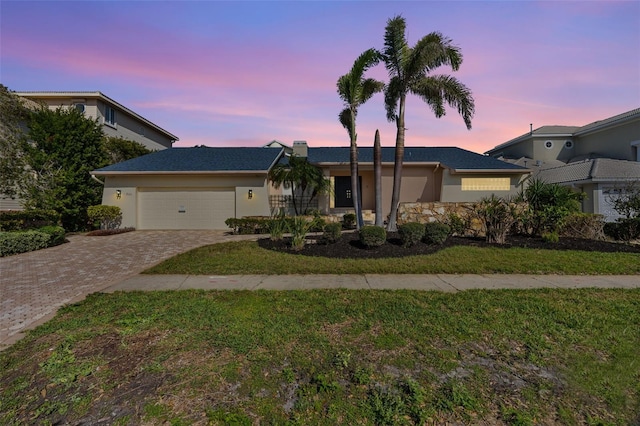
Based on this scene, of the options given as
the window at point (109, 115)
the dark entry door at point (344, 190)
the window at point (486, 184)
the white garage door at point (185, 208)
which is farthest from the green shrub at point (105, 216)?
the window at point (486, 184)

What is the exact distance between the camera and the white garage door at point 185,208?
15828 millimetres

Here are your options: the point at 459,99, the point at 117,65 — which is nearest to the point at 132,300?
the point at 117,65

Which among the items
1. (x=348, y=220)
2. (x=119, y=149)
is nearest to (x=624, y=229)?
(x=348, y=220)

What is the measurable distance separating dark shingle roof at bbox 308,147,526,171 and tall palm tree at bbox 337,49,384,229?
18.7 ft

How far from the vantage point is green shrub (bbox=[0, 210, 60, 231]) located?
12695mm

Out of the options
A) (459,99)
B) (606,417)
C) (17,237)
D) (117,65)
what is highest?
(117,65)

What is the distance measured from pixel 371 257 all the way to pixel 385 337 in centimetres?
466

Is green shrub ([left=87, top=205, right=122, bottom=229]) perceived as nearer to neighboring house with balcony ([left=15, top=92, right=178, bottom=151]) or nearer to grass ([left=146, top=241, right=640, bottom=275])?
neighboring house with balcony ([left=15, top=92, right=178, bottom=151])

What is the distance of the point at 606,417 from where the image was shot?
2307mm

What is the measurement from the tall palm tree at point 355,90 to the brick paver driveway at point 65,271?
21.6ft

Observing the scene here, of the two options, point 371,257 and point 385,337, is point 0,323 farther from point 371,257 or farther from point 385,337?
point 371,257

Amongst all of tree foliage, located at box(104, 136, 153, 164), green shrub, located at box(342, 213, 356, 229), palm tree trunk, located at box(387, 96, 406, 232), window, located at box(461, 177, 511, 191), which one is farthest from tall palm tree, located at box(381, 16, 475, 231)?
tree foliage, located at box(104, 136, 153, 164)

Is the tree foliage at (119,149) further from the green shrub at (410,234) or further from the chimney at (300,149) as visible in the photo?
the green shrub at (410,234)

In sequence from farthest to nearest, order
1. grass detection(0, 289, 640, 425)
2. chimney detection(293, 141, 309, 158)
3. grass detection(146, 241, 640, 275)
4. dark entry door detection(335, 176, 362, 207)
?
chimney detection(293, 141, 309, 158)
dark entry door detection(335, 176, 362, 207)
grass detection(146, 241, 640, 275)
grass detection(0, 289, 640, 425)
